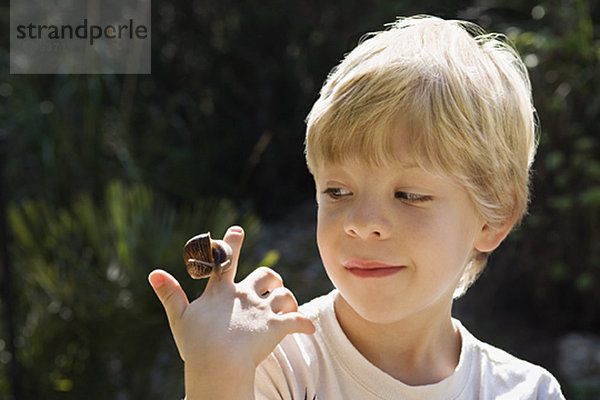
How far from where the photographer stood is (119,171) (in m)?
3.97

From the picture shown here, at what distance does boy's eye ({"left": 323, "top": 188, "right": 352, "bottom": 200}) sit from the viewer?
1106mm

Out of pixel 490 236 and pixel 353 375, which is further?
pixel 490 236

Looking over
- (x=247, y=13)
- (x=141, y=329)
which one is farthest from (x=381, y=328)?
(x=247, y=13)

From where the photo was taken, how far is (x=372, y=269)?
107cm

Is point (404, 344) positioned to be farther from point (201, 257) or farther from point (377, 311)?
point (201, 257)

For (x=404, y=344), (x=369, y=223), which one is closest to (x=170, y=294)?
(x=369, y=223)

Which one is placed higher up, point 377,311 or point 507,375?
point 377,311

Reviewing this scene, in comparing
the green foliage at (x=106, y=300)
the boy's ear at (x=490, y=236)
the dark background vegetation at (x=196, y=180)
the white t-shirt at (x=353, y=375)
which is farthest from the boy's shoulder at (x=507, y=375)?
the green foliage at (x=106, y=300)

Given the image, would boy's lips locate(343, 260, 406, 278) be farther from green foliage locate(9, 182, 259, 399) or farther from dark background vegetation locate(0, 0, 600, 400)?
green foliage locate(9, 182, 259, 399)

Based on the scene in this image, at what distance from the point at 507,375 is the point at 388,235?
15.2 inches

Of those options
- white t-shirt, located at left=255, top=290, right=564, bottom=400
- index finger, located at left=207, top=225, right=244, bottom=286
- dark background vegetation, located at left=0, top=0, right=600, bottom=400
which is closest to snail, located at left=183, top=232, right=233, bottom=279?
index finger, located at left=207, top=225, right=244, bottom=286

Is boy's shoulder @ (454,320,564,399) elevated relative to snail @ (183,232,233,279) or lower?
lower

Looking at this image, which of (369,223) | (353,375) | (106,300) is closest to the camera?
(369,223)

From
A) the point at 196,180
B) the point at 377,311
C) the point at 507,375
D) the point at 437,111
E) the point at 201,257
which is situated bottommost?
the point at 196,180
